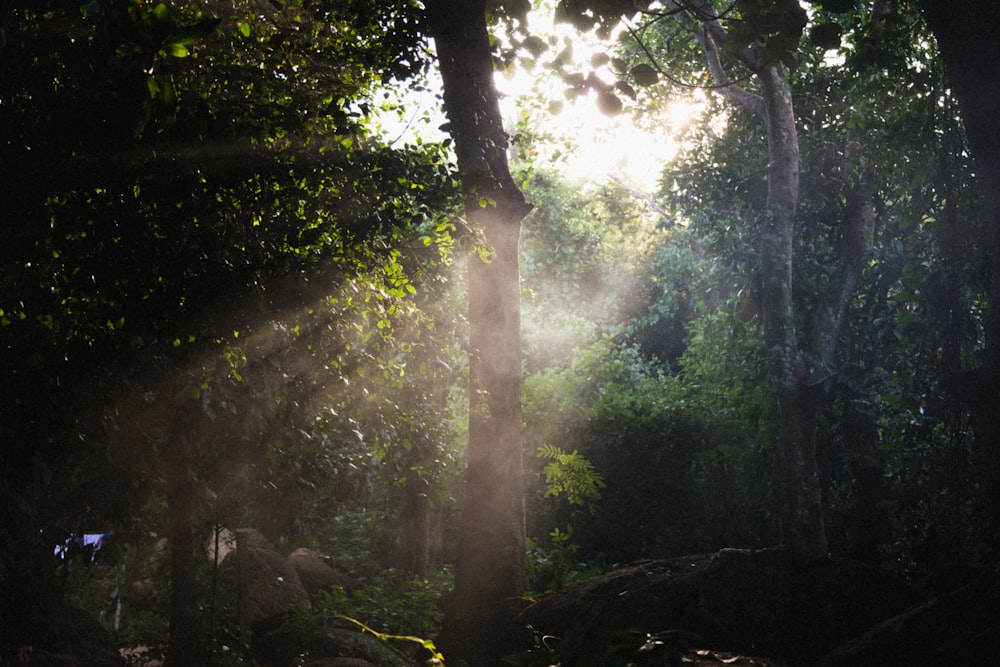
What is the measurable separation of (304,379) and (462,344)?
1.81 metres

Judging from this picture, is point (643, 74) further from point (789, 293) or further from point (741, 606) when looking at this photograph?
point (789, 293)

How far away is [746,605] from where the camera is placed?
218 inches

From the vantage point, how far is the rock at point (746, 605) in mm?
→ 5199

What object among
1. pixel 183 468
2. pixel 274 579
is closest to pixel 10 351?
pixel 183 468

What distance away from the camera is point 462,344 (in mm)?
7109

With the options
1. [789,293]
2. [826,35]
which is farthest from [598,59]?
[789,293]

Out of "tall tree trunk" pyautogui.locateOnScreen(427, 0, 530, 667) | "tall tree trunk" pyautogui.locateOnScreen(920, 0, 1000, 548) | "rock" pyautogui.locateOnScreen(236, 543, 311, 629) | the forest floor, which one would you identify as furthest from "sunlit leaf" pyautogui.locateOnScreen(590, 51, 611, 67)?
"rock" pyautogui.locateOnScreen(236, 543, 311, 629)

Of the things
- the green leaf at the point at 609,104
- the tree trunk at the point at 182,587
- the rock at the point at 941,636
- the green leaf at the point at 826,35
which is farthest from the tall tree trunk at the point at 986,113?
the tree trunk at the point at 182,587

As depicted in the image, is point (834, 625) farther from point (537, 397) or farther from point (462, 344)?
point (537, 397)

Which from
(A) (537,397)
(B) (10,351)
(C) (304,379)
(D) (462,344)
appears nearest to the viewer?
(B) (10,351)

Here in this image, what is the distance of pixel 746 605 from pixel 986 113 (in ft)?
13.0

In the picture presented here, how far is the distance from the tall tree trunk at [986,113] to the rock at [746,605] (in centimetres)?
107

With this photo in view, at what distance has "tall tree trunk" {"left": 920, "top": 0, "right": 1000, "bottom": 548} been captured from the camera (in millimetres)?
5547

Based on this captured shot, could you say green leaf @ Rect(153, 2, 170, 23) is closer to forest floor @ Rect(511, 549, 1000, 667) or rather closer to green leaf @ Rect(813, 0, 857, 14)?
forest floor @ Rect(511, 549, 1000, 667)
